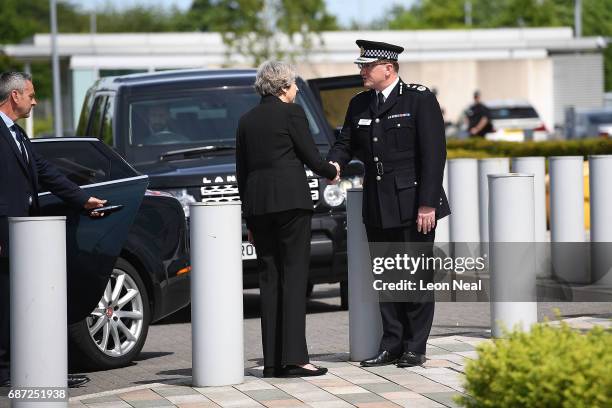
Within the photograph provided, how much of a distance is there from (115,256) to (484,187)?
525 cm

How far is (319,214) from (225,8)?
38100 millimetres

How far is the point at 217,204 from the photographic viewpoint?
730cm

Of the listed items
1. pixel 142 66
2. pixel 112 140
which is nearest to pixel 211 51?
pixel 142 66

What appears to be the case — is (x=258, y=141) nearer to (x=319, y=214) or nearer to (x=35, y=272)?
(x=35, y=272)

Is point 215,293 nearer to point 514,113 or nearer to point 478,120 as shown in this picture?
point 478,120

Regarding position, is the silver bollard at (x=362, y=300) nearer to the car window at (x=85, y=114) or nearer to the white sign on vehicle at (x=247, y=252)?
the white sign on vehicle at (x=247, y=252)

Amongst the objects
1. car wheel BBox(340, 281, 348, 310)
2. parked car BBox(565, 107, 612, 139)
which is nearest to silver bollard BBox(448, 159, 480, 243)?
car wheel BBox(340, 281, 348, 310)

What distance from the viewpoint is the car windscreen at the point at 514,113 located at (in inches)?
1565

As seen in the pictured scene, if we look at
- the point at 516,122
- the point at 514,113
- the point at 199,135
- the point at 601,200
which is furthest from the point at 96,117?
the point at 514,113

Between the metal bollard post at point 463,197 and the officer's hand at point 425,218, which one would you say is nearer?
the officer's hand at point 425,218

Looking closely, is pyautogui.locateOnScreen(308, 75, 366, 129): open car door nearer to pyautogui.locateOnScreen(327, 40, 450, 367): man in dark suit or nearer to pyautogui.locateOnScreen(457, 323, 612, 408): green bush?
pyautogui.locateOnScreen(327, 40, 450, 367): man in dark suit

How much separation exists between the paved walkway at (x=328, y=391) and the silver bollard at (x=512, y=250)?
47 centimetres

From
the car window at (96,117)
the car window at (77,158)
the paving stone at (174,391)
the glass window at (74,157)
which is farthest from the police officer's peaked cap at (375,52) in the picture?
the car window at (96,117)

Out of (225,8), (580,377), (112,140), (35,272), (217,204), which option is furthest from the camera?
(225,8)
